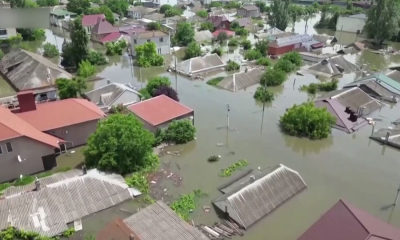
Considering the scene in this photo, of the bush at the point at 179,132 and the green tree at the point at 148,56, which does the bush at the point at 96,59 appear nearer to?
the green tree at the point at 148,56

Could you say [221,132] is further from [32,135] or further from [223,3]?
[223,3]

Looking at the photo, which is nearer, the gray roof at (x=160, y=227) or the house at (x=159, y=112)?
the gray roof at (x=160, y=227)

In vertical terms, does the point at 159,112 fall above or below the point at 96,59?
above

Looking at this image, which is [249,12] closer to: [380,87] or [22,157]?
[380,87]

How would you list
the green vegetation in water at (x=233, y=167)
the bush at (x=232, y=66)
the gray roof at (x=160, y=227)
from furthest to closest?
the bush at (x=232, y=66)
the green vegetation in water at (x=233, y=167)
the gray roof at (x=160, y=227)

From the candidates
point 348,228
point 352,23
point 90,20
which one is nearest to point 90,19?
point 90,20

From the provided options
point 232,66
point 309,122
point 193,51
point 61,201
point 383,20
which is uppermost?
point 383,20

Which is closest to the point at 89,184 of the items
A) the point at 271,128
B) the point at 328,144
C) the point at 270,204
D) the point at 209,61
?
the point at 270,204

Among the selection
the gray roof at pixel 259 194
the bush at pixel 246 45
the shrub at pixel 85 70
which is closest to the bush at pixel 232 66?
the bush at pixel 246 45
